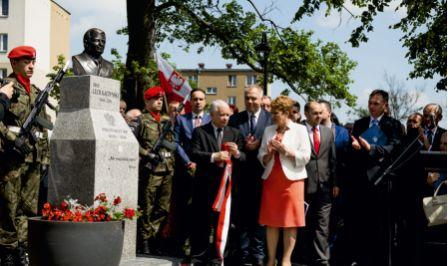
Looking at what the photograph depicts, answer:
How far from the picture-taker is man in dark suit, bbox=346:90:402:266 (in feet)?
28.7

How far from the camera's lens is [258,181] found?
353 inches

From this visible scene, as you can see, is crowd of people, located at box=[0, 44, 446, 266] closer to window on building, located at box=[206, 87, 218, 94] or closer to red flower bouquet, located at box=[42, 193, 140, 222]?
red flower bouquet, located at box=[42, 193, 140, 222]

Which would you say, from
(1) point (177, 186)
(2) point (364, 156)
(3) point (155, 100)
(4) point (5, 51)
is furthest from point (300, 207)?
(4) point (5, 51)

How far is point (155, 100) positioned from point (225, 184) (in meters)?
1.91

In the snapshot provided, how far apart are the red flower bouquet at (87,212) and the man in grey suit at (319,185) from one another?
9.42ft

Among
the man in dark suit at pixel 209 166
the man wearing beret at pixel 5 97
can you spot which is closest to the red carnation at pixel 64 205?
the man wearing beret at pixel 5 97

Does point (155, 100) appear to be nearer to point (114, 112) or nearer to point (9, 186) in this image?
point (114, 112)

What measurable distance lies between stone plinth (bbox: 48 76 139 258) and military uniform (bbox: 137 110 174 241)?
1227 millimetres

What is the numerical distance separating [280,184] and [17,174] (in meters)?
3.12

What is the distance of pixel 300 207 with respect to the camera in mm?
8258

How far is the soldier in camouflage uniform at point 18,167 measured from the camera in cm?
783

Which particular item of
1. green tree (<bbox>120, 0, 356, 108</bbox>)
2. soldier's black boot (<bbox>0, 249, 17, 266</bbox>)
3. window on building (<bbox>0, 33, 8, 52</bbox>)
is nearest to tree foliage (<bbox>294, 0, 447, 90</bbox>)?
green tree (<bbox>120, 0, 356, 108</bbox>)

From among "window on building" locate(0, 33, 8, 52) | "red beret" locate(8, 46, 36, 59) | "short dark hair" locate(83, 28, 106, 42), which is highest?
"window on building" locate(0, 33, 8, 52)

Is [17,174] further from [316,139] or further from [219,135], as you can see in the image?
[316,139]
